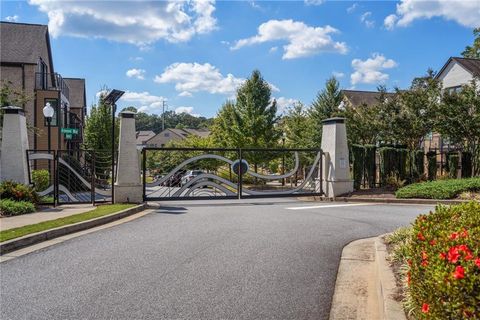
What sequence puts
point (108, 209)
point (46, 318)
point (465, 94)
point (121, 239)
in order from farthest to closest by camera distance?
point (465, 94)
point (108, 209)
point (121, 239)
point (46, 318)

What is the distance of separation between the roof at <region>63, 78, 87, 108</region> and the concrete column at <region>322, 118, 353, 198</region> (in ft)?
125

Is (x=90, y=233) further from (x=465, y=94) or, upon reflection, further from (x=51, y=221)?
(x=465, y=94)

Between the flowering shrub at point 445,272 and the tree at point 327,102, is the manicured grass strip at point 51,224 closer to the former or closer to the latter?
the flowering shrub at point 445,272

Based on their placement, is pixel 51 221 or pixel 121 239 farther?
pixel 51 221

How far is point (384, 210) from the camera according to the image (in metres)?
12.4

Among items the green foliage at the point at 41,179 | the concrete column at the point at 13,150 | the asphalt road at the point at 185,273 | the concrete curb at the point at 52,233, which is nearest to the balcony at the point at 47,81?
the green foliage at the point at 41,179

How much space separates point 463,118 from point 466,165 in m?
2.62

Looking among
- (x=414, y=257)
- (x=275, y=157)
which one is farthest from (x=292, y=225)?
(x=275, y=157)

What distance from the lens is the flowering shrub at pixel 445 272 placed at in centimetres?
302

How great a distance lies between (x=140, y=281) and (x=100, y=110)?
30.9 metres

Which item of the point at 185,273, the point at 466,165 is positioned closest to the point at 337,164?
the point at 466,165

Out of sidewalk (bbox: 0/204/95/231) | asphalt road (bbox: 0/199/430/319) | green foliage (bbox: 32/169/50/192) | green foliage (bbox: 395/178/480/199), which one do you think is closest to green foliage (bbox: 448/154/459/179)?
green foliage (bbox: 395/178/480/199)

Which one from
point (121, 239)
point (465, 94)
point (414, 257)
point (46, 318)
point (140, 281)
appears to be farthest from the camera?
point (465, 94)

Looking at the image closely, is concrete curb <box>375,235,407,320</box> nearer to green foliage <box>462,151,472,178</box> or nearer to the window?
green foliage <box>462,151,472,178</box>
